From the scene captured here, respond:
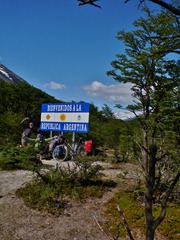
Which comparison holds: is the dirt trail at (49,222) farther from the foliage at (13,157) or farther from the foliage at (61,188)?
the foliage at (13,157)

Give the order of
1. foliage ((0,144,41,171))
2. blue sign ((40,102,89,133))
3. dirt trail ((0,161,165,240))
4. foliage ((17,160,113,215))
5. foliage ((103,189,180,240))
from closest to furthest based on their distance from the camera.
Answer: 1. dirt trail ((0,161,165,240))
2. foliage ((103,189,180,240))
3. foliage ((17,160,113,215))
4. foliage ((0,144,41,171))
5. blue sign ((40,102,89,133))

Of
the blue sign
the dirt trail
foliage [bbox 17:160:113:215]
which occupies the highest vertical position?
the blue sign

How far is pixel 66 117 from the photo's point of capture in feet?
45.8

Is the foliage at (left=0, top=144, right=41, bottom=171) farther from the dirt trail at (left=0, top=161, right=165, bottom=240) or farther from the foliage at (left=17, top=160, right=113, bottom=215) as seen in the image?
the dirt trail at (left=0, top=161, right=165, bottom=240)

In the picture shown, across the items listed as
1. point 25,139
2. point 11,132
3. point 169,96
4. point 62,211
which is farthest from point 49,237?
point 11,132

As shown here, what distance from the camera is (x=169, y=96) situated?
A: 21.4 feet

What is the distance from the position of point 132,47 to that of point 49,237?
6135 mm

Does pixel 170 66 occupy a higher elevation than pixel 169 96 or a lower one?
higher

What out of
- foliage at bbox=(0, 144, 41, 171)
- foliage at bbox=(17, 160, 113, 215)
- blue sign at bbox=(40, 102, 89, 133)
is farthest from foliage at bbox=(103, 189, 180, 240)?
blue sign at bbox=(40, 102, 89, 133)

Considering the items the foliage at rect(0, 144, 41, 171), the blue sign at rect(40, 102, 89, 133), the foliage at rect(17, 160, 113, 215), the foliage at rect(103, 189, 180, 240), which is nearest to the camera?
the foliage at rect(103, 189, 180, 240)

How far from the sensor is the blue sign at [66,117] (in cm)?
1327

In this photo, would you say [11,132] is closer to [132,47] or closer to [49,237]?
[132,47]

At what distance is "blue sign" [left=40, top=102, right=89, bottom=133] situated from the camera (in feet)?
43.5

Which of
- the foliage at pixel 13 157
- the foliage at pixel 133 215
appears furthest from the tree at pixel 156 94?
the foliage at pixel 13 157
